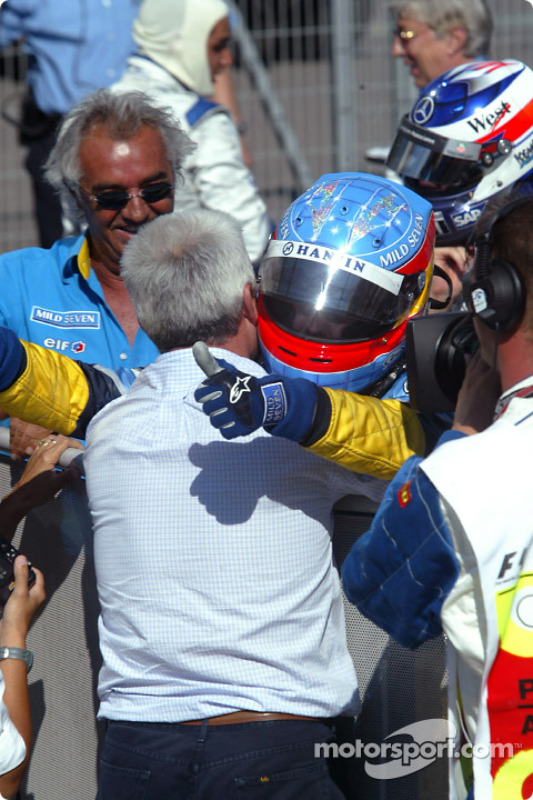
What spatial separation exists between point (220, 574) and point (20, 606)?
0.70 metres

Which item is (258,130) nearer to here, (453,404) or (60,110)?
(60,110)

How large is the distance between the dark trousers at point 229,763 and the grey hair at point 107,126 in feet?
6.88

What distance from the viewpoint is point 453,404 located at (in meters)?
2.20

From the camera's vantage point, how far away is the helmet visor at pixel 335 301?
2.58 m

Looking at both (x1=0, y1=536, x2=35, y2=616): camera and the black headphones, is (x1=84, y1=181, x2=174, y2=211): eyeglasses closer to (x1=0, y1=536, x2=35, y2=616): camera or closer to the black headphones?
(x1=0, y1=536, x2=35, y2=616): camera

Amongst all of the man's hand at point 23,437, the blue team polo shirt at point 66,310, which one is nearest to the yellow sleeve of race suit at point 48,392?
the man's hand at point 23,437

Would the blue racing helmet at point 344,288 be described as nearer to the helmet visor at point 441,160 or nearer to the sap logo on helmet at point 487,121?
the helmet visor at point 441,160

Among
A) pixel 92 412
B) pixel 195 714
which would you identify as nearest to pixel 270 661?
pixel 195 714

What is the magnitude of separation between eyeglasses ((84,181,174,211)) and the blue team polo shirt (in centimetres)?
19

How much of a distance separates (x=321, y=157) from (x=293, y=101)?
1.89 ft

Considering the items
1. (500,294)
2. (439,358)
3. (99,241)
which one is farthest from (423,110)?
(500,294)

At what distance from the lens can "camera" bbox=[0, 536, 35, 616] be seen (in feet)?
9.20

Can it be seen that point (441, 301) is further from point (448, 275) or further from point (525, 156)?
point (525, 156)

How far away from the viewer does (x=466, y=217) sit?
3.34 m
